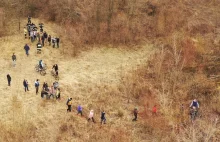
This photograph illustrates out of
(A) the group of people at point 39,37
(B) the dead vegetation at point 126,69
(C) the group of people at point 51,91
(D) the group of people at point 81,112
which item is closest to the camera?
(B) the dead vegetation at point 126,69

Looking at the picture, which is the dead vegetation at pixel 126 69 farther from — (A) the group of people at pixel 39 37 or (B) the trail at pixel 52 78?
(A) the group of people at pixel 39 37

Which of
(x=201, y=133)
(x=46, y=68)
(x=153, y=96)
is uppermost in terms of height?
(x=46, y=68)

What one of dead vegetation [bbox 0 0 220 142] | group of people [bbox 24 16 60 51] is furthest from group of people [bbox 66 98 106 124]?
group of people [bbox 24 16 60 51]

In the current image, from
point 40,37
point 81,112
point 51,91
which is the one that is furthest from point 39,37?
point 81,112

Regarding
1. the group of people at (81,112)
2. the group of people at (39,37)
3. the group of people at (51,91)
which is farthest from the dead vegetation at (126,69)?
the group of people at (39,37)

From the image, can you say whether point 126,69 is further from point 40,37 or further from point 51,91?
point 40,37

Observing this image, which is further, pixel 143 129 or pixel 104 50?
pixel 104 50

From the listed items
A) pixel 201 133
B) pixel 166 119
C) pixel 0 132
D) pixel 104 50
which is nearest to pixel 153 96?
pixel 166 119

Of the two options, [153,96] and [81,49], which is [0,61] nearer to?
[81,49]
